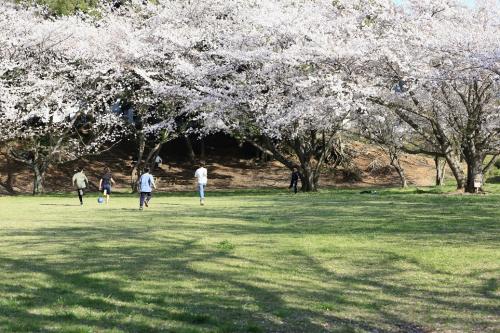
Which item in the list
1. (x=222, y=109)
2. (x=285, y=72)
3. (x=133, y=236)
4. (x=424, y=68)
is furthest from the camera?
(x=222, y=109)

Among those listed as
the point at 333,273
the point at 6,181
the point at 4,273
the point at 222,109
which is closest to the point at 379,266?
the point at 333,273

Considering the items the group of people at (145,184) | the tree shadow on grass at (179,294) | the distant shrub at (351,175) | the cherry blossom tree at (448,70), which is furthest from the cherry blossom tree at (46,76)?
the tree shadow on grass at (179,294)

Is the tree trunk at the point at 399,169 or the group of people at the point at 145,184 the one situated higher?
the tree trunk at the point at 399,169

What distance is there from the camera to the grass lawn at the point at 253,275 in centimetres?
652

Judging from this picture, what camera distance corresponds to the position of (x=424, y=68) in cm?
2245

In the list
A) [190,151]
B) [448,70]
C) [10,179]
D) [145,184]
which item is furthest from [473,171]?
[10,179]

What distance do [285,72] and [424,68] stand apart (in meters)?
6.19

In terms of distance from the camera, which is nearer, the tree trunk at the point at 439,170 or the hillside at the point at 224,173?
the tree trunk at the point at 439,170

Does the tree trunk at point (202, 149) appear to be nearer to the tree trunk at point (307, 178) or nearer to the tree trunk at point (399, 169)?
the tree trunk at point (399, 169)

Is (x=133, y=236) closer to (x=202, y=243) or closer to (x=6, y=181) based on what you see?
(x=202, y=243)

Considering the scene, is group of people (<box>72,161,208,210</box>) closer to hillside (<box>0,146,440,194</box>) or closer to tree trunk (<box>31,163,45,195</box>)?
tree trunk (<box>31,163,45,195</box>)

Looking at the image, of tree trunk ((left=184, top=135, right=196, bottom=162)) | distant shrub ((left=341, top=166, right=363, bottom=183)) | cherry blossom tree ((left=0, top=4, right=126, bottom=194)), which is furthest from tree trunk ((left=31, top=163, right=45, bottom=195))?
distant shrub ((left=341, top=166, right=363, bottom=183))

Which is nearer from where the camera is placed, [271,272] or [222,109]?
[271,272]

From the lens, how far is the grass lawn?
6.52 m
